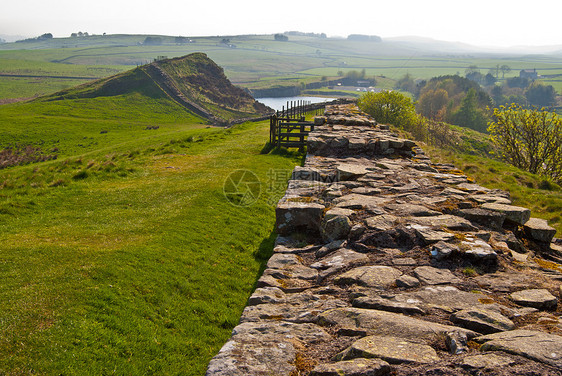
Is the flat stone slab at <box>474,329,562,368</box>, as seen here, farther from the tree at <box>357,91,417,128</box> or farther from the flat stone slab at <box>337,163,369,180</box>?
the tree at <box>357,91,417,128</box>

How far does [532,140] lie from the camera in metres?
Answer: 26.8

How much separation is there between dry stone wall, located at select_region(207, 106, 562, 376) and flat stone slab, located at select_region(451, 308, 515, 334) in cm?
1

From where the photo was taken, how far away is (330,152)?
1544 cm

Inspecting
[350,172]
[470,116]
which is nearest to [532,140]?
[350,172]

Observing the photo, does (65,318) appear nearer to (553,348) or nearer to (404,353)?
(404,353)

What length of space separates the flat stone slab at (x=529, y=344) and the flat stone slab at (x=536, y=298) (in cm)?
104

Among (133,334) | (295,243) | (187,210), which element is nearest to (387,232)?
(295,243)

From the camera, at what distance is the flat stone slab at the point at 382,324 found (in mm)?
4695

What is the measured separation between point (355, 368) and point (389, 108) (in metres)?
49.5

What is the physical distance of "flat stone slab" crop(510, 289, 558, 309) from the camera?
536 cm

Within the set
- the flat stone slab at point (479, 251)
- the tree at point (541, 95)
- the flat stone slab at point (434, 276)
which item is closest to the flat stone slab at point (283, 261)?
the flat stone slab at point (434, 276)

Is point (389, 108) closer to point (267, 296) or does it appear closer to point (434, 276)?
point (434, 276)

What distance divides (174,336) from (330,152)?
9700mm

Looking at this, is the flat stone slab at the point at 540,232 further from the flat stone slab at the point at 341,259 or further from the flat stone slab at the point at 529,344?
the flat stone slab at the point at 529,344
